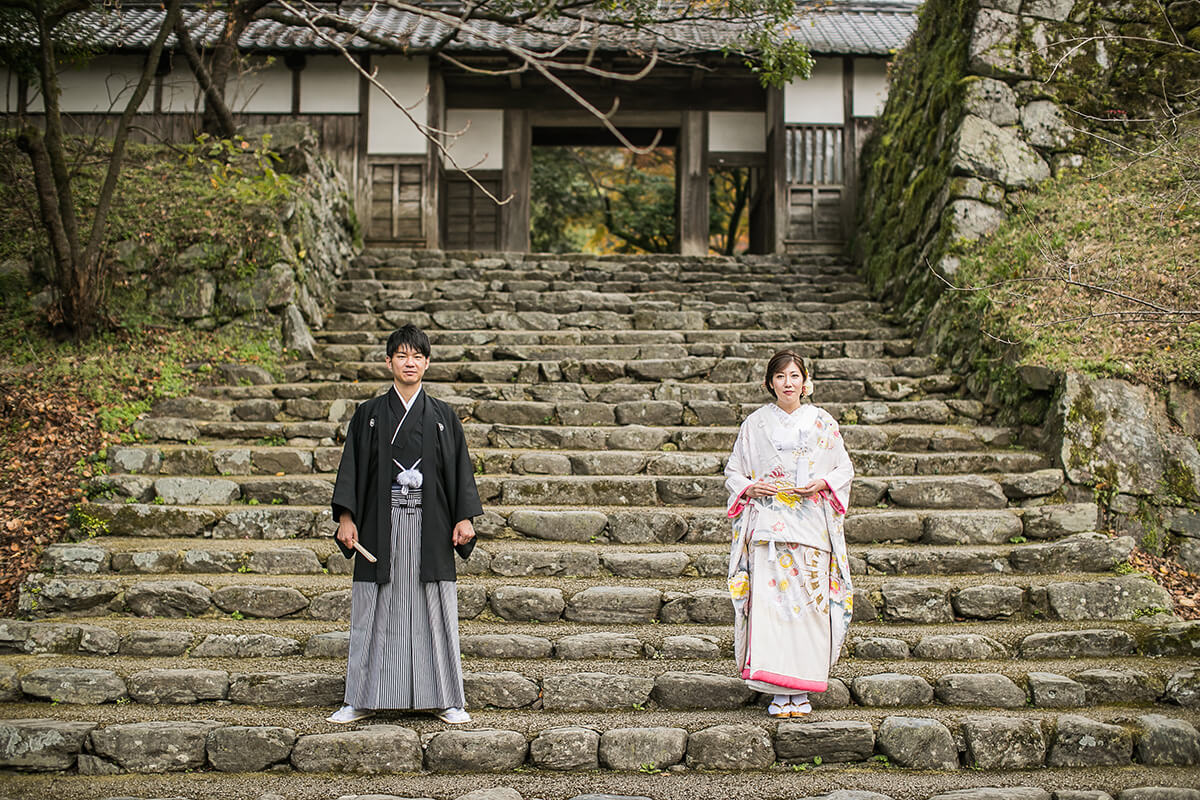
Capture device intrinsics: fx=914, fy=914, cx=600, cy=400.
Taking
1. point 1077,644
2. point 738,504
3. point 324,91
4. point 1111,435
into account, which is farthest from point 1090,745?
point 324,91

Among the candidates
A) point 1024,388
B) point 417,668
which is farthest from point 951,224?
point 417,668

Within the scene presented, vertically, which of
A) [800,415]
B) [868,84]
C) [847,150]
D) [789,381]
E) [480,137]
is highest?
[868,84]

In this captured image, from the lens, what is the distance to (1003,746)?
3986mm

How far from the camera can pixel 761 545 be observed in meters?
4.29

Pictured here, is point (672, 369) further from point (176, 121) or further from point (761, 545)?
point (176, 121)

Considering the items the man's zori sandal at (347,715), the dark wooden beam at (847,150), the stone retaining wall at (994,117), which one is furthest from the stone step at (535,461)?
the dark wooden beam at (847,150)

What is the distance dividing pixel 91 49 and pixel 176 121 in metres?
2.99

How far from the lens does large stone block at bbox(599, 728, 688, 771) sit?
12.9 feet

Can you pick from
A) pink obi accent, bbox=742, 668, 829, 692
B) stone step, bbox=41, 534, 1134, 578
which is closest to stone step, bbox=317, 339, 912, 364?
stone step, bbox=41, 534, 1134, 578

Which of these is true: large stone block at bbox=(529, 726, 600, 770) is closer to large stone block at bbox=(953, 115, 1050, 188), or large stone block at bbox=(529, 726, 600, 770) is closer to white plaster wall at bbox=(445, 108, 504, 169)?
large stone block at bbox=(953, 115, 1050, 188)

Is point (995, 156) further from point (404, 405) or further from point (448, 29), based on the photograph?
point (448, 29)

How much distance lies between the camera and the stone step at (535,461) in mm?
6633

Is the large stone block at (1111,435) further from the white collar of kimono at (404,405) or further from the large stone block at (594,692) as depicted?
the white collar of kimono at (404,405)

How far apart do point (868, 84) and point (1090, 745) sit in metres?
11.7
